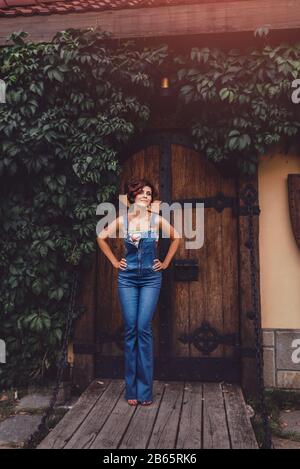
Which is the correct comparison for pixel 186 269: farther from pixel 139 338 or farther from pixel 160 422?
pixel 160 422

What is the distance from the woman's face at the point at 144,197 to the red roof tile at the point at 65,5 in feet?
6.64

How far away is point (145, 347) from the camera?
3.79 m

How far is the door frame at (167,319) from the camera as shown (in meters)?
4.45

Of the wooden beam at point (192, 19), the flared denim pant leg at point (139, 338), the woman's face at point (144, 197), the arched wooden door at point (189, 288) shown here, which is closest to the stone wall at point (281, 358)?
the arched wooden door at point (189, 288)

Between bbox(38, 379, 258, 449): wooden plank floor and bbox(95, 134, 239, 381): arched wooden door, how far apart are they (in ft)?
1.14

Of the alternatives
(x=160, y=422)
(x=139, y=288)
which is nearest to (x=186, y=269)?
(x=139, y=288)

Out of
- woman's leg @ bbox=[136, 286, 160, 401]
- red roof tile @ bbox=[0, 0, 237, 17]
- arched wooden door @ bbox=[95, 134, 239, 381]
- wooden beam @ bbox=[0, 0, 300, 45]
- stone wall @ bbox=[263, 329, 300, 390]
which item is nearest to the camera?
woman's leg @ bbox=[136, 286, 160, 401]

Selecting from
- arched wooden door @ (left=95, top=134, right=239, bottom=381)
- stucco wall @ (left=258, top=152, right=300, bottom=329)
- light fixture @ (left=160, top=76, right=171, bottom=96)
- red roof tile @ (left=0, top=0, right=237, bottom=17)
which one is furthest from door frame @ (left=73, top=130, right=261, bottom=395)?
red roof tile @ (left=0, top=0, right=237, bottom=17)

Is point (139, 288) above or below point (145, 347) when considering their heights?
above

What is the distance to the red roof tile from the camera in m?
4.38

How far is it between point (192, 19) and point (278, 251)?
2569 mm

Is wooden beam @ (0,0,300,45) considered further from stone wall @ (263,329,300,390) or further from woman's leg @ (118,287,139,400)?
stone wall @ (263,329,300,390)

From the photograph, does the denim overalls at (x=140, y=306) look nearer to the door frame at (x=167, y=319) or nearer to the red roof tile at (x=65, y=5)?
the door frame at (x=167, y=319)

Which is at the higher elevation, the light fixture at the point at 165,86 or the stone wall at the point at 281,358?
the light fixture at the point at 165,86
